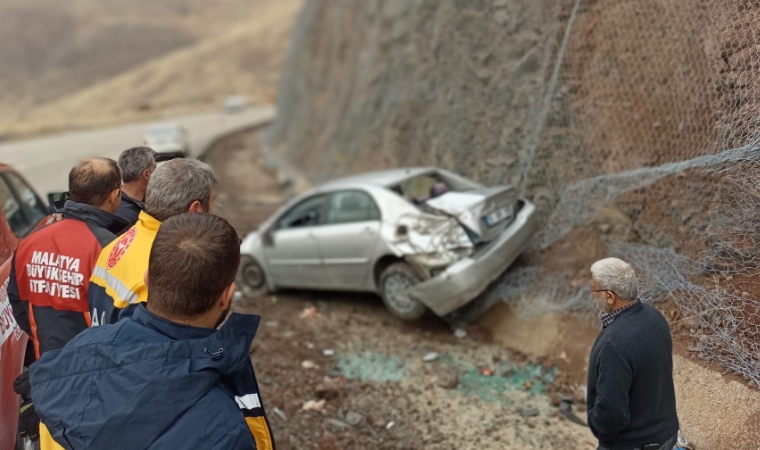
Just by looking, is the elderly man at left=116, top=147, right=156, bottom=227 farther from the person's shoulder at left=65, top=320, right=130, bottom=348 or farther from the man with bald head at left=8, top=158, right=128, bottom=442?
the person's shoulder at left=65, top=320, right=130, bottom=348

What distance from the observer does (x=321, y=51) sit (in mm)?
18500

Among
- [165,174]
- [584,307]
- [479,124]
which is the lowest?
[584,307]

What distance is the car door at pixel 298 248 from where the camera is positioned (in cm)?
748

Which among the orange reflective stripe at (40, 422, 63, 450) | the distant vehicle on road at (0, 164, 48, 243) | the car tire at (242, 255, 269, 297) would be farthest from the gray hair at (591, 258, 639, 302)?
the car tire at (242, 255, 269, 297)

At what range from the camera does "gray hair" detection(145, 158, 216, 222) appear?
2793 millimetres

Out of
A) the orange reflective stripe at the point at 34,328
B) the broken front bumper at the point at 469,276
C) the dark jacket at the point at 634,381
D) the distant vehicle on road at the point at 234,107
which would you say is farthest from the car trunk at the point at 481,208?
the distant vehicle on road at the point at 234,107

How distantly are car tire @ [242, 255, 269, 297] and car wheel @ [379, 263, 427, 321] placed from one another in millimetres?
2196

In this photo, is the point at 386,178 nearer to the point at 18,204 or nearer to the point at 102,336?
the point at 18,204

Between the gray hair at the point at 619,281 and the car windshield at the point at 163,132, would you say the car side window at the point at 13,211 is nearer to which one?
the gray hair at the point at 619,281

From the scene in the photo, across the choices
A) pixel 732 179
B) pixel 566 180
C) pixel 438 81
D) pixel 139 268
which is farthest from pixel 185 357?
pixel 438 81

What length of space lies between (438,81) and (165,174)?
25.7 feet

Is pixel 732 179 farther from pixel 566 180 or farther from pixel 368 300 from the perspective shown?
pixel 368 300

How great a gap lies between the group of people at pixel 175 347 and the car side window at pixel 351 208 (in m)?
3.97

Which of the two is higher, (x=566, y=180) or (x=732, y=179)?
(x=732, y=179)
